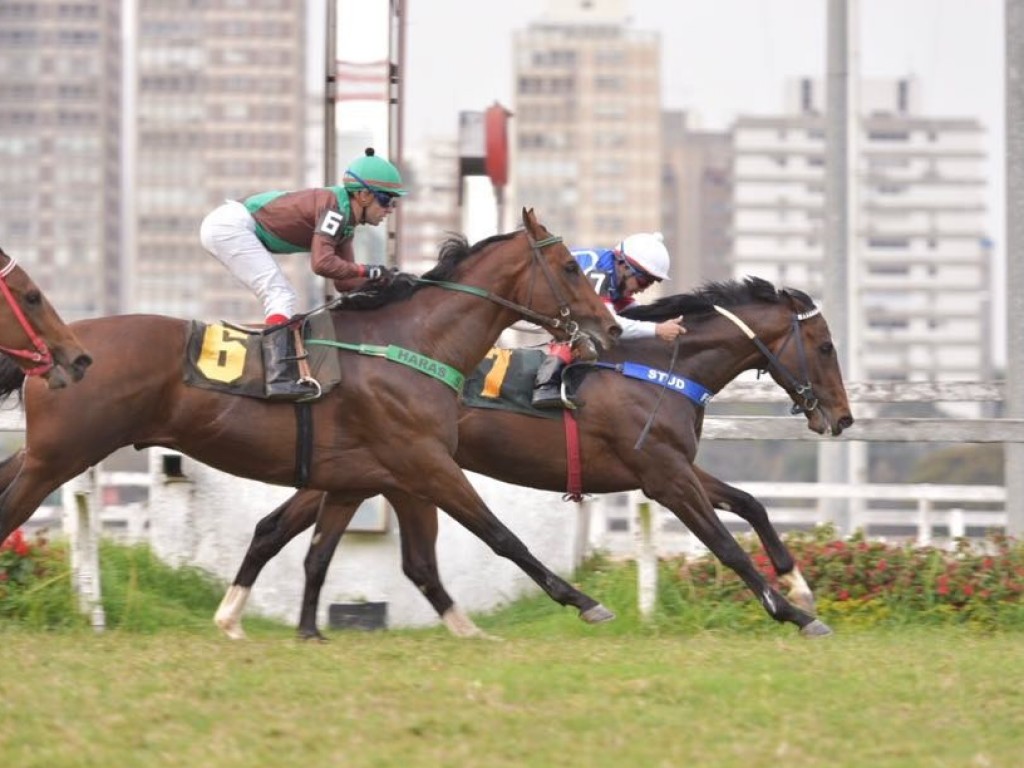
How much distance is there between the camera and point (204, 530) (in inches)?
462

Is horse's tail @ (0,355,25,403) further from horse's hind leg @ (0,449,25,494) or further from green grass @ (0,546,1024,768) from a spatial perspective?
green grass @ (0,546,1024,768)

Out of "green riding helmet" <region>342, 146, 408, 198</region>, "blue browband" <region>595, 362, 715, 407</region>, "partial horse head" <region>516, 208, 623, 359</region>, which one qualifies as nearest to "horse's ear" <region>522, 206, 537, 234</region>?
"partial horse head" <region>516, 208, 623, 359</region>

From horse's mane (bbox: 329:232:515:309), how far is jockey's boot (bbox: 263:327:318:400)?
0.37m

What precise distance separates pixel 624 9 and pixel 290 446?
173437 mm

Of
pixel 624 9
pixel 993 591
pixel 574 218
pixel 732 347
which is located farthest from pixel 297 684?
pixel 624 9

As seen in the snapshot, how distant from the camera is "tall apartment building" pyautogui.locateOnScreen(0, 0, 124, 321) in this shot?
6191 inches

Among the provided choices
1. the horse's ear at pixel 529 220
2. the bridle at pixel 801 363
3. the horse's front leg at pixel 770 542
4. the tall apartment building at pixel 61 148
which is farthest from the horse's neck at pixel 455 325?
the tall apartment building at pixel 61 148

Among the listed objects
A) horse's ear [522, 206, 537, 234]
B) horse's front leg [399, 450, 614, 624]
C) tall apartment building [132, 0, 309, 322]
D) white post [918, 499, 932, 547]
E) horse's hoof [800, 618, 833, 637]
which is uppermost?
tall apartment building [132, 0, 309, 322]

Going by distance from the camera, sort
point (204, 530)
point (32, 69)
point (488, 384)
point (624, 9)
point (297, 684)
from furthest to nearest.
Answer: point (624, 9), point (32, 69), point (204, 530), point (488, 384), point (297, 684)

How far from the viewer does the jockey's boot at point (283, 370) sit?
923 cm

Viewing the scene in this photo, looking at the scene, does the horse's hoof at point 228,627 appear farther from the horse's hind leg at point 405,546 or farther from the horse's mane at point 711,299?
the horse's mane at point 711,299

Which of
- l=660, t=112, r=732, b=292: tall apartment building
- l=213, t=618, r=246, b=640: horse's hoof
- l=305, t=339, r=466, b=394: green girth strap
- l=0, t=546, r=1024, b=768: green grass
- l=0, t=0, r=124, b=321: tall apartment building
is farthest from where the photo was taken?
l=660, t=112, r=732, b=292: tall apartment building

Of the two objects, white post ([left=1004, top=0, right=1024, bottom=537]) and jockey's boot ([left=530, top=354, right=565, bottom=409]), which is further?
white post ([left=1004, top=0, right=1024, bottom=537])

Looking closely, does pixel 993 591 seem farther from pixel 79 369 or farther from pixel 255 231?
pixel 79 369
